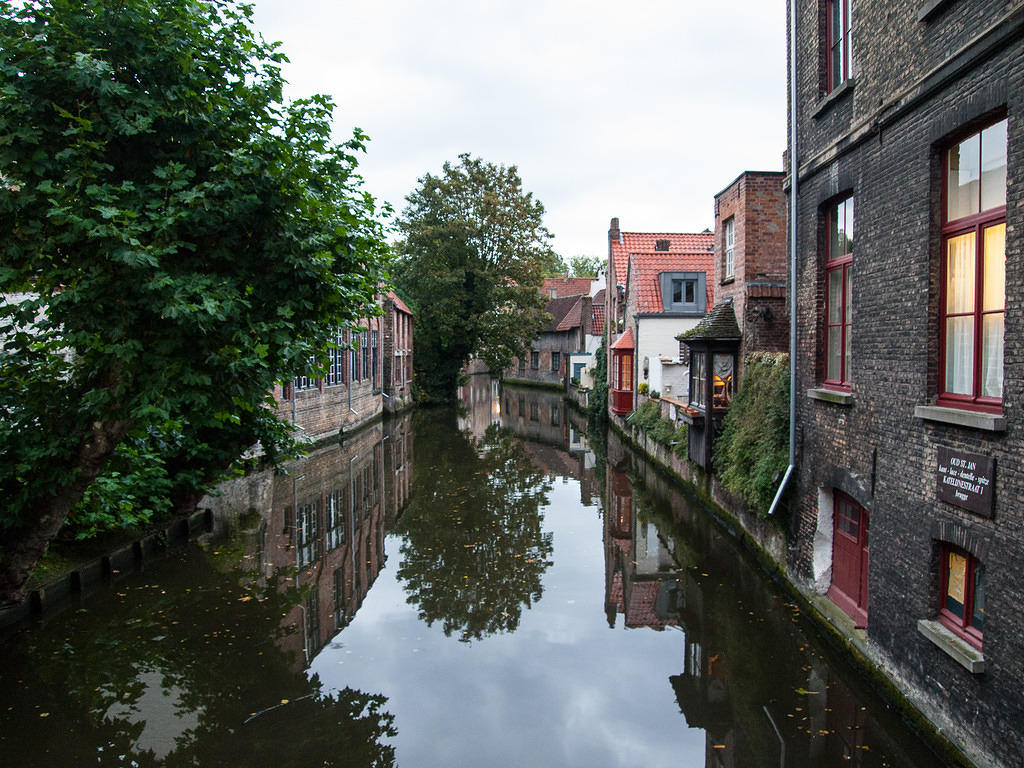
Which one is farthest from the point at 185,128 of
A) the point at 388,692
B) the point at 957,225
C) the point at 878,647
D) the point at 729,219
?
the point at 729,219

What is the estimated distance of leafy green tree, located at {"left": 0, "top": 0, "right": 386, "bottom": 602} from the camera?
20.4 ft

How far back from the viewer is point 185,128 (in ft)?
23.2

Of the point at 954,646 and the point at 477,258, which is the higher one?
the point at 477,258

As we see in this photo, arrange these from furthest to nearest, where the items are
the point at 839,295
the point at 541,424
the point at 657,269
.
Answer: the point at 541,424
the point at 657,269
the point at 839,295

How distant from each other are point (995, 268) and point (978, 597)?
2.44m

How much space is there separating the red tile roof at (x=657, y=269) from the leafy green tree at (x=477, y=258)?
12931 millimetres

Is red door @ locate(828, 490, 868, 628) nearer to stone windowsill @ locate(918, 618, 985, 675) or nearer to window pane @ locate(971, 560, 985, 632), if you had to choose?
stone windowsill @ locate(918, 618, 985, 675)

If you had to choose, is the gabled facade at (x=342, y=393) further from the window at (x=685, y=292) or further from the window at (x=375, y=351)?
the window at (x=685, y=292)

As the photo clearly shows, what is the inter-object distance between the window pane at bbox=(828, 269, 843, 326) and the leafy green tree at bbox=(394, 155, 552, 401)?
29.3 meters

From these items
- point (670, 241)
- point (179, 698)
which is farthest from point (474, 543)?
point (670, 241)

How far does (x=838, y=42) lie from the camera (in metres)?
8.63

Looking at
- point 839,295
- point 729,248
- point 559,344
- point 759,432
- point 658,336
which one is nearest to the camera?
point 839,295

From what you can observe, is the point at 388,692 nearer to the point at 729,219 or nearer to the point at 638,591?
the point at 638,591

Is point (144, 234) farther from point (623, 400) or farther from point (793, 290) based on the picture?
point (623, 400)
